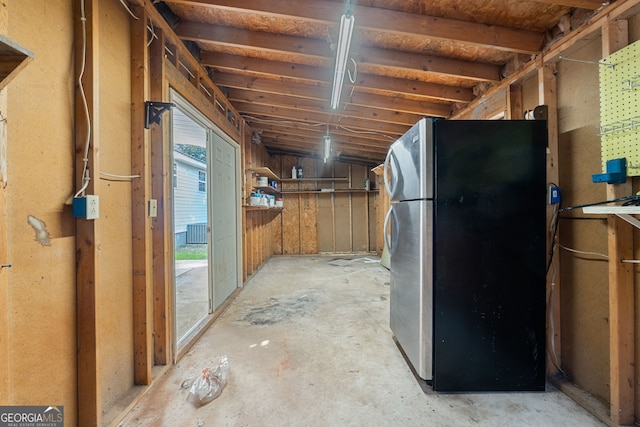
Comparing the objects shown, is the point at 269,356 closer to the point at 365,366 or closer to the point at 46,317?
the point at 365,366

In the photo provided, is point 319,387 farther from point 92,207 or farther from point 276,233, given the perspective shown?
point 276,233

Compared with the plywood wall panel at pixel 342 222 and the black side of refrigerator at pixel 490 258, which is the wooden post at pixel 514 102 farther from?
the plywood wall panel at pixel 342 222

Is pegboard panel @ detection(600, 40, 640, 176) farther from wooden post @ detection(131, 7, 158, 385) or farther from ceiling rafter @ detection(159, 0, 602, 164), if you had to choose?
wooden post @ detection(131, 7, 158, 385)

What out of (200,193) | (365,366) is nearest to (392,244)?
(365,366)

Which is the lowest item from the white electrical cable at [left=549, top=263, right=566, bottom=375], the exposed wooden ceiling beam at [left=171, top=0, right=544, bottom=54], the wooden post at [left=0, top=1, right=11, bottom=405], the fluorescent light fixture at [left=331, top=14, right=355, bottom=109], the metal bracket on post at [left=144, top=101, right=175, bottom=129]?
the white electrical cable at [left=549, top=263, right=566, bottom=375]

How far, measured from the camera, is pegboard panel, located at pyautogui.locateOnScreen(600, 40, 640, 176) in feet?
4.65

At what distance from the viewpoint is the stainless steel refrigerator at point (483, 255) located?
1788 millimetres

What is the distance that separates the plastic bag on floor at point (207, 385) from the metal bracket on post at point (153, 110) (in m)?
1.86

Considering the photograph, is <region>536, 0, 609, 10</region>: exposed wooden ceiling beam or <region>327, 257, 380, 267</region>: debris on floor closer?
<region>536, 0, 609, 10</region>: exposed wooden ceiling beam

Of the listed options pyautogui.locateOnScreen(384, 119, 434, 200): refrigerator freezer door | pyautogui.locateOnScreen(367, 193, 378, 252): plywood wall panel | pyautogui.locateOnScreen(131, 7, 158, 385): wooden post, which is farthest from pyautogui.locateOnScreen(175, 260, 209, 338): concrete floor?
pyautogui.locateOnScreen(367, 193, 378, 252): plywood wall panel

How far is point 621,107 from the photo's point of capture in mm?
1492

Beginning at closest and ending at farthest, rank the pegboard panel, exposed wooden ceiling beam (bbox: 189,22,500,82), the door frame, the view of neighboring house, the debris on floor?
the pegboard panel, the door frame, exposed wooden ceiling beam (bbox: 189,22,500,82), the debris on floor, the view of neighboring house

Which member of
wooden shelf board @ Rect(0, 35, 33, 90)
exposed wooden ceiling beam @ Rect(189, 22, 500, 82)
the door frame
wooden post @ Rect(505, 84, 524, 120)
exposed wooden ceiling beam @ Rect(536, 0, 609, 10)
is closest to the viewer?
wooden shelf board @ Rect(0, 35, 33, 90)

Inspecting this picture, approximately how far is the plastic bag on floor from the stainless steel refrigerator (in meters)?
1.45
